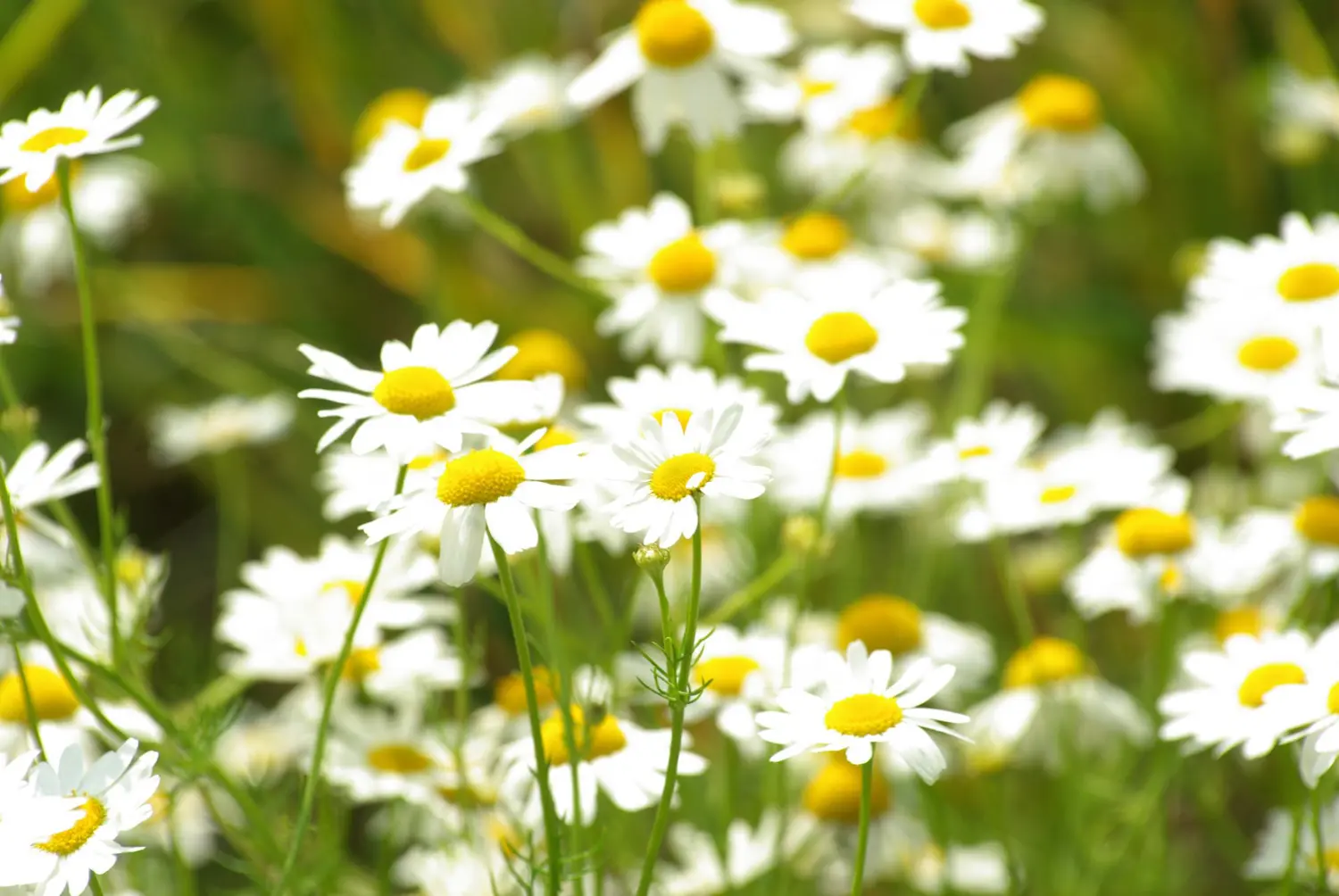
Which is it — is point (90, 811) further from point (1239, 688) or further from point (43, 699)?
point (1239, 688)

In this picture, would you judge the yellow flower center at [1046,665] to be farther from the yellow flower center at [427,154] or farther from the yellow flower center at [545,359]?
the yellow flower center at [427,154]

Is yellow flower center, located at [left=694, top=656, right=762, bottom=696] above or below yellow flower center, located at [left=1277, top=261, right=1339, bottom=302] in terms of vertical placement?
below

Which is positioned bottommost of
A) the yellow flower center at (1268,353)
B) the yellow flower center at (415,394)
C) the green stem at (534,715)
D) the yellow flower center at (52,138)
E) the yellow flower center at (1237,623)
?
the green stem at (534,715)

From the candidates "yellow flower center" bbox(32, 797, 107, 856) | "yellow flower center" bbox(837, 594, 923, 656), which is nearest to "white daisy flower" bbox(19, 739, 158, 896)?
"yellow flower center" bbox(32, 797, 107, 856)

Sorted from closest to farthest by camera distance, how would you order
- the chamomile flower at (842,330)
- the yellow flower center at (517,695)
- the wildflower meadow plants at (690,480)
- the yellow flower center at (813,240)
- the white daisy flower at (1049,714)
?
1. the wildflower meadow plants at (690,480)
2. the chamomile flower at (842,330)
3. the yellow flower center at (517,695)
4. the white daisy flower at (1049,714)
5. the yellow flower center at (813,240)

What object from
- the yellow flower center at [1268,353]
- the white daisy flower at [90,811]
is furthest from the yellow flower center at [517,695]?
the yellow flower center at [1268,353]

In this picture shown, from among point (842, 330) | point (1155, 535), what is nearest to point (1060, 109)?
point (1155, 535)

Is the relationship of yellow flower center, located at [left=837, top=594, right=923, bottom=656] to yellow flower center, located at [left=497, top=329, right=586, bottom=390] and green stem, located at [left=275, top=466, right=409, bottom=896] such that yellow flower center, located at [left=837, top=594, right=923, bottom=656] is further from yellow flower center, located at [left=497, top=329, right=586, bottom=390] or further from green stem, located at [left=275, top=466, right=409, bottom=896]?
green stem, located at [left=275, top=466, right=409, bottom=896]
